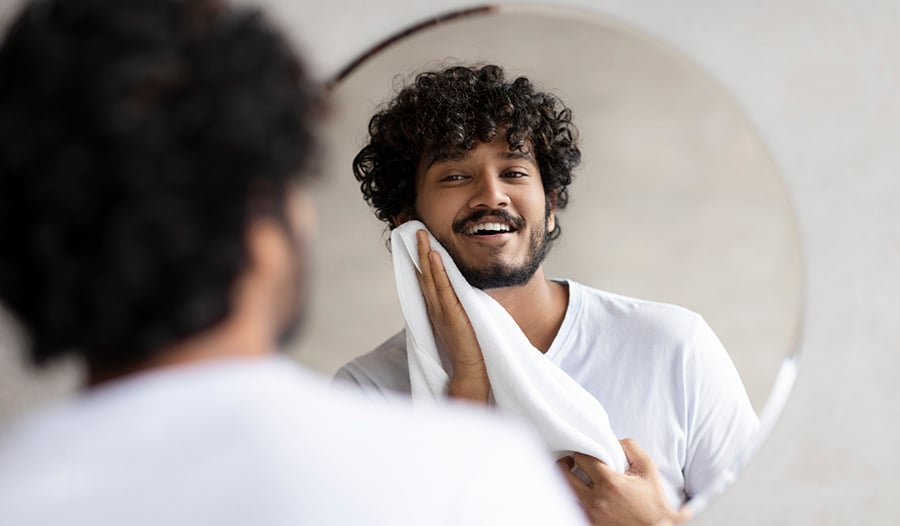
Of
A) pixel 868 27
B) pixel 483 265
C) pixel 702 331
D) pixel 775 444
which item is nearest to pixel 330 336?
pixel 483 265

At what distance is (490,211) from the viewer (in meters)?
0.94

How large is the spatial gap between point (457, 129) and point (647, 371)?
0.99 ft

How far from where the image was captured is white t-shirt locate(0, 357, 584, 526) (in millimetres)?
438

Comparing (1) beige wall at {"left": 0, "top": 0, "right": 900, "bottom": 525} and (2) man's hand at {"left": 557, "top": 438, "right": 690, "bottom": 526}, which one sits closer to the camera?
(2) man's hand at {"left": 557, "top": 438, "right": 690, "bottom": 526}

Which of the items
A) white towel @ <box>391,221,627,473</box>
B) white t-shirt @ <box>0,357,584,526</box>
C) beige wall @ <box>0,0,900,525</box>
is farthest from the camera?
beige wall @ <box>0,0,900,525</box>

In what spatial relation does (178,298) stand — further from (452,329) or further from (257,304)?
(452,329)

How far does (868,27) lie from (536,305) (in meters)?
0.51

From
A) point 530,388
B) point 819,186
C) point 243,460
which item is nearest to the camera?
point 243,460

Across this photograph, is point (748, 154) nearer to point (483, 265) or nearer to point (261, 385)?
point (483, 265)

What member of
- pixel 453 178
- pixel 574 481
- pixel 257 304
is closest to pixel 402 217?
pixel 453 178

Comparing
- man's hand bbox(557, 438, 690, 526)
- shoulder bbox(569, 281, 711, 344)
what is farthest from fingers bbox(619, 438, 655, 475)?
shoulder bbox(569, 281, 711, 344)

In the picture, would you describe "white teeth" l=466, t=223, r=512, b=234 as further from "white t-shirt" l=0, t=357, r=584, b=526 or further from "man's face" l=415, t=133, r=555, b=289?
"white t-shirt" l=0, t=357, r=584, b=526

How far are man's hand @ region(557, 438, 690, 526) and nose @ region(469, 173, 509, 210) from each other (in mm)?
258

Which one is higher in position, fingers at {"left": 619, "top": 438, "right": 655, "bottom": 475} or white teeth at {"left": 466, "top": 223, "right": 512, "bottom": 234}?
white teeth at {"left": 466, "top": 223, "right": 512, "bottom": 234}
